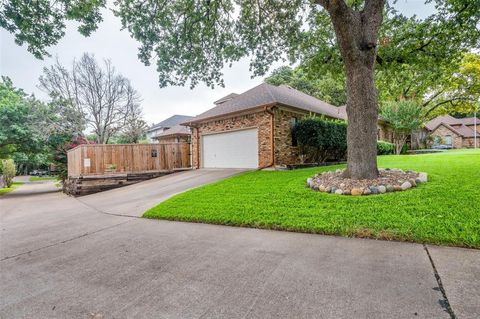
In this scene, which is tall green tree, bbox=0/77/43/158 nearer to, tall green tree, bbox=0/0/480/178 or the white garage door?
the white garage door

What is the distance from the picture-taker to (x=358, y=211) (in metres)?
4.16

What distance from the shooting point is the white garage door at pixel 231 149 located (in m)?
11.6

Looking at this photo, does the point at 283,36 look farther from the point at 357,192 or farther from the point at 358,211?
the point at 358,211

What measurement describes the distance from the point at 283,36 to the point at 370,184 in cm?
667

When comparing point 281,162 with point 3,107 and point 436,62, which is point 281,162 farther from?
point 3,107

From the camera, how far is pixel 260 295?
2.12 m

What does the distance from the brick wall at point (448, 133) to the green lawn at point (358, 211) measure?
38.2 metres

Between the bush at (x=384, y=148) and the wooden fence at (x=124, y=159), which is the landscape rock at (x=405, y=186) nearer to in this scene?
the wooden fence at (x=124, y=159)

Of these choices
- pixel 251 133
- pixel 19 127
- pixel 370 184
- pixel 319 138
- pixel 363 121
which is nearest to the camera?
pixel 370 184

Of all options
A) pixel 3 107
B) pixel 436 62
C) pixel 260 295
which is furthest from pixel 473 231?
pixel 3 107

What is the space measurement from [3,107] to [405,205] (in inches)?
841

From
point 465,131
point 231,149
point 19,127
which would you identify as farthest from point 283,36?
point 465,131

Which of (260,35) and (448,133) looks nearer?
(260,35)

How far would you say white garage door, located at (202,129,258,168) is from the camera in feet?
38.2
